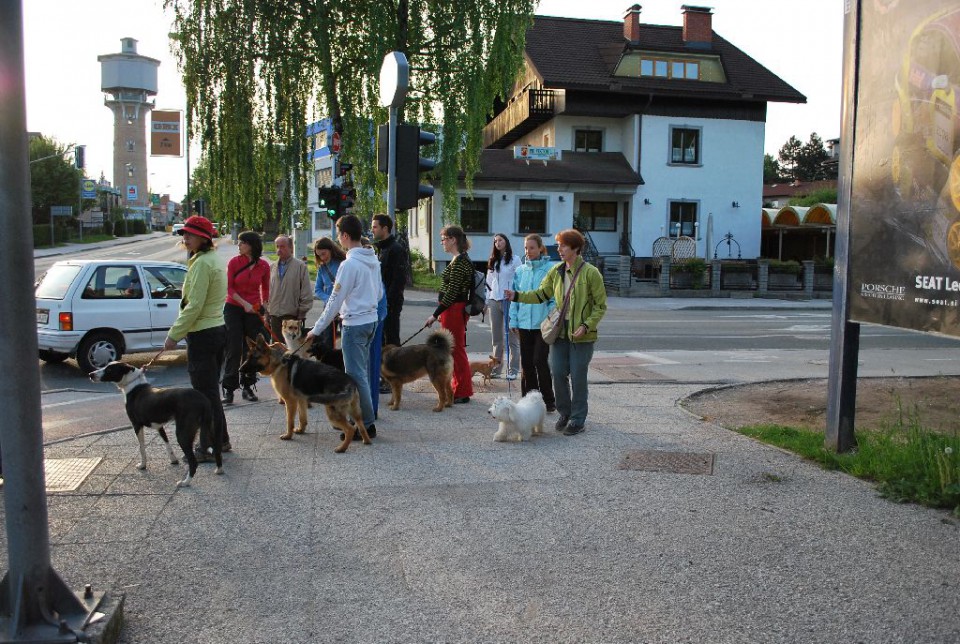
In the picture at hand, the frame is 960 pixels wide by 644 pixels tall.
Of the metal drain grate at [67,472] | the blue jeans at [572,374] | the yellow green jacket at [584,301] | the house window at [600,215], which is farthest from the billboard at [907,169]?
the house window at [600,215]

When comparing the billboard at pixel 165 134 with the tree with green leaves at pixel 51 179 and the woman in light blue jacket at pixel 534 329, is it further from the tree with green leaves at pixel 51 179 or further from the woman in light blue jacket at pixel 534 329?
the woman in light blue jacket at pixel 534 329

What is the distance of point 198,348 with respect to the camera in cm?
638

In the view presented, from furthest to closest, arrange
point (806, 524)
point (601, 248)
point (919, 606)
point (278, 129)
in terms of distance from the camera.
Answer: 1. point (601, 248)
2. point (278, 129)
3. point (806, 524)
4. point (919, 606)

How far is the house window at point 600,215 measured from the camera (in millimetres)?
37000

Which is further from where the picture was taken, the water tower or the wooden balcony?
the water tower

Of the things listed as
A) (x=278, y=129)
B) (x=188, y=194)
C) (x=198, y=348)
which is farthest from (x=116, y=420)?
(x=188, y=194)

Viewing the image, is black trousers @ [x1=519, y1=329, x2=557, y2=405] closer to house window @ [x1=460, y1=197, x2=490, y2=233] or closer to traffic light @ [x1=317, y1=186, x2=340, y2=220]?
traffic light @ [x1=317, y1=186, x2=340, y2=220]

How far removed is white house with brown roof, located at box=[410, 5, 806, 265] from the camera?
3519 cm

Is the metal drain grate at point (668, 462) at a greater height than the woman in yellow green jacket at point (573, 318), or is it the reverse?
the woman in yellow green jacket at point (573, 318)

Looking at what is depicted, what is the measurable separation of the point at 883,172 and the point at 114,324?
395 inches

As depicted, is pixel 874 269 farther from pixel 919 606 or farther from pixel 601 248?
pixel 601 248

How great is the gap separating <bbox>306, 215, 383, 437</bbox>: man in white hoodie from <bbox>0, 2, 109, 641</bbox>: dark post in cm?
373

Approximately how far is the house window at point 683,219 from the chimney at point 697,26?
8232 millimetres

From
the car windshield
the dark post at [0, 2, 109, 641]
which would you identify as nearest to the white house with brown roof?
the car windshield
